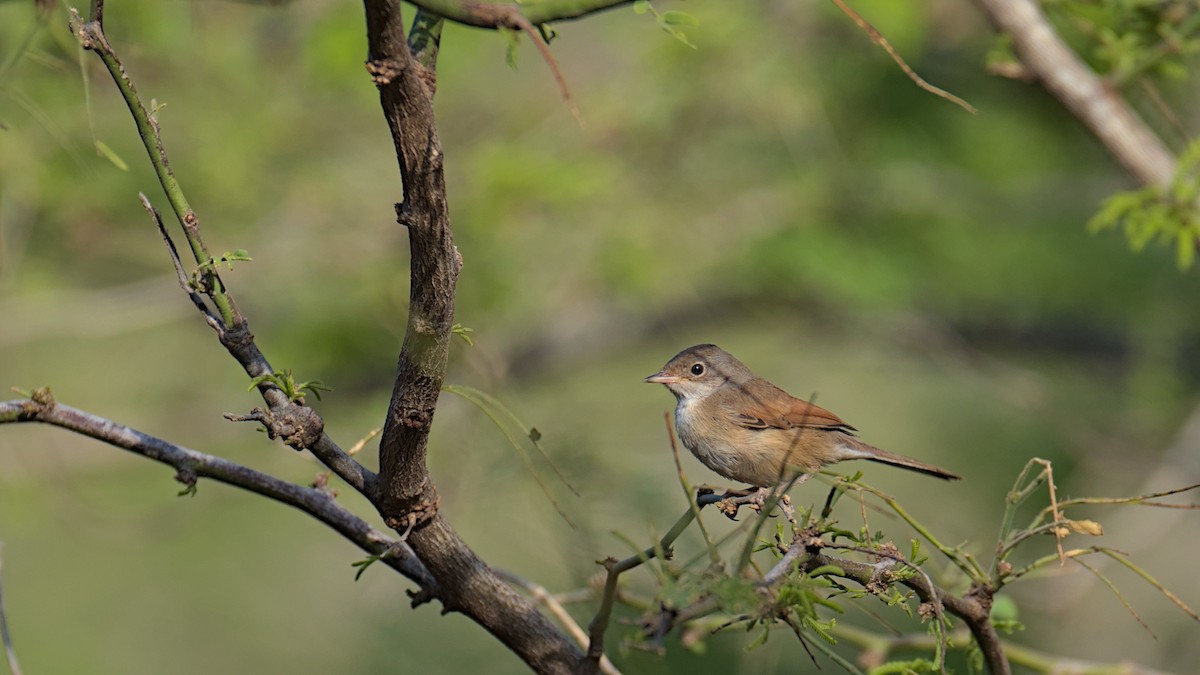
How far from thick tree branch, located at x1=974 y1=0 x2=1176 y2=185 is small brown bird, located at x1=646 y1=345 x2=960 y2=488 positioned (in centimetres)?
144

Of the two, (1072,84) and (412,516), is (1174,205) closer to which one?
(1072,84)

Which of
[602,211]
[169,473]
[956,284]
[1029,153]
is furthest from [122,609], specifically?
[1029,153]

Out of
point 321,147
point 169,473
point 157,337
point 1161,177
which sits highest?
point 321,147

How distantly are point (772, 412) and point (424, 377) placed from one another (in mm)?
1470

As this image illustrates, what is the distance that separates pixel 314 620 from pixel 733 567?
361 inches

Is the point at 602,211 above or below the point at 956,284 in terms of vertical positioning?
above

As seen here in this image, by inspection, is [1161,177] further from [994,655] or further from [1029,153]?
[1029,153]

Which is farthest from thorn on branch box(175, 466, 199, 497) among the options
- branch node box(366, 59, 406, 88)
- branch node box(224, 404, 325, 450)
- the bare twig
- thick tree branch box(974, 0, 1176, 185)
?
thick tree branch box(974, 0, 1176, 185)

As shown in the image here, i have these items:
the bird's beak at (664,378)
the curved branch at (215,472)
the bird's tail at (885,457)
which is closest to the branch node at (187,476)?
the curved branch at (215,472)

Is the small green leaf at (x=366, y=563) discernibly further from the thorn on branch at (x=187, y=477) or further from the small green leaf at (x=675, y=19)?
the small green leaf at (x=675, y=19)

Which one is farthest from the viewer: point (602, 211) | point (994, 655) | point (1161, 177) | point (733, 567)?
point (602, 211)

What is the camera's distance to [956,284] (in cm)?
800

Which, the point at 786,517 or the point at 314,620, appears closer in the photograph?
the point at 786,517

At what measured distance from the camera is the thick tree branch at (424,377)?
1547mm
